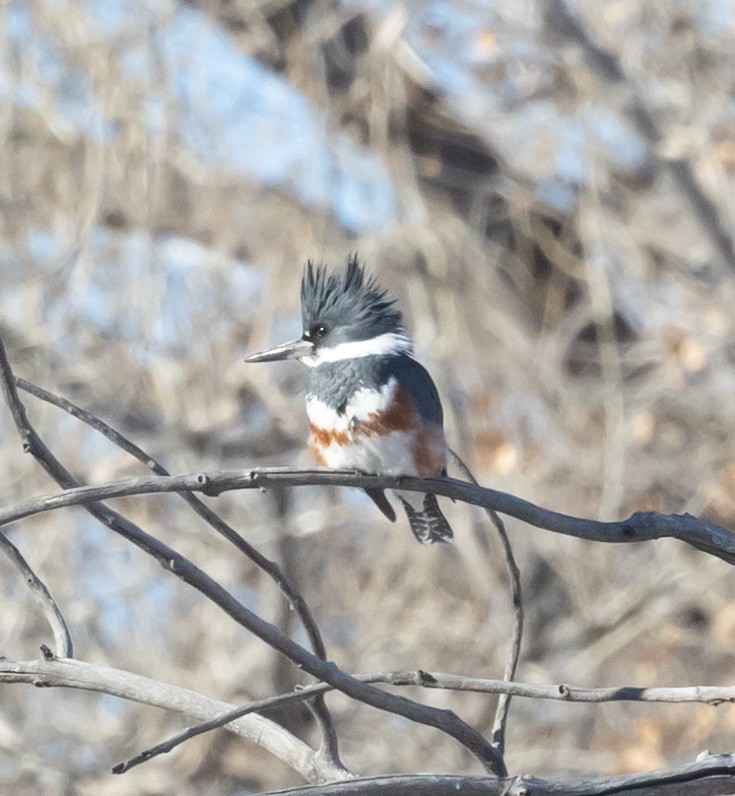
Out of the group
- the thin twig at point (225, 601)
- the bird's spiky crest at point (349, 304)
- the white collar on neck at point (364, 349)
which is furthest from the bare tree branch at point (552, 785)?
the bird's spiky crest at point (349, 304)

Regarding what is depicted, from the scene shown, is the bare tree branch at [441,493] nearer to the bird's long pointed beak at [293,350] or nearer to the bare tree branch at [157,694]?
the bare tree branch at [157,694]

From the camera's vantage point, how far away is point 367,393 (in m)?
2.11

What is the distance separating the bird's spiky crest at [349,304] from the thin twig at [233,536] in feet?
2.68

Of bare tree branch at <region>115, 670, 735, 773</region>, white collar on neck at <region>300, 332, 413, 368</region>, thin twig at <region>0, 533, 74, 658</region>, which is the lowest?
bare tree branch at <region>115, 670, 735, 773</region>

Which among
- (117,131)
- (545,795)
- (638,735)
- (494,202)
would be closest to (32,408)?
(117,131)

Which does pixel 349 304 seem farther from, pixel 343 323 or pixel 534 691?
pixel 534 691

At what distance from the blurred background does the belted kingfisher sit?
211 cm

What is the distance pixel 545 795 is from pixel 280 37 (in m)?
4.24

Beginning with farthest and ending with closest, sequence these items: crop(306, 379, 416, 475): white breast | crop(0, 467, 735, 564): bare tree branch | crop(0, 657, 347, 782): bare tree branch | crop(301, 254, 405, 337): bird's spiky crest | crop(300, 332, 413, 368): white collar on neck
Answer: crop(301, 254, 405, 337): bird's spiky crest → crop(300, 332, 413, 368): white collar on neck → crop(306, 379, 416, 475): white breast → crop(0, 657, 347, 782): bare tree branch → crop(0, 467, 735, 564): bare tree branch

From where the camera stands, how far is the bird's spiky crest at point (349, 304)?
2.36 metres

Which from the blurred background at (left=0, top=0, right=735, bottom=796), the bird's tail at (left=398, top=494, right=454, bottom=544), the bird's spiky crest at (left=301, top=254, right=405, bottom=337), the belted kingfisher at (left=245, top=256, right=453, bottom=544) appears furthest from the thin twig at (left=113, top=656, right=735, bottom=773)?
the blurred background at (left=0, top=0, right=735, bottom=796)

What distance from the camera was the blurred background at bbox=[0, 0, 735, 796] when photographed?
4.58 m

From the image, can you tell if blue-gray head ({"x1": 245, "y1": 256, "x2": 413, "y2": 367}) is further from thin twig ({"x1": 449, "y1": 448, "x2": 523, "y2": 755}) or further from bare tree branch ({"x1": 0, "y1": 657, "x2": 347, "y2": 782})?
bare tree branch ({"x1": 0, "y1": 657, "x2": 347, "y2": 782})

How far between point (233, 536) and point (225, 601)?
0.14 metres
